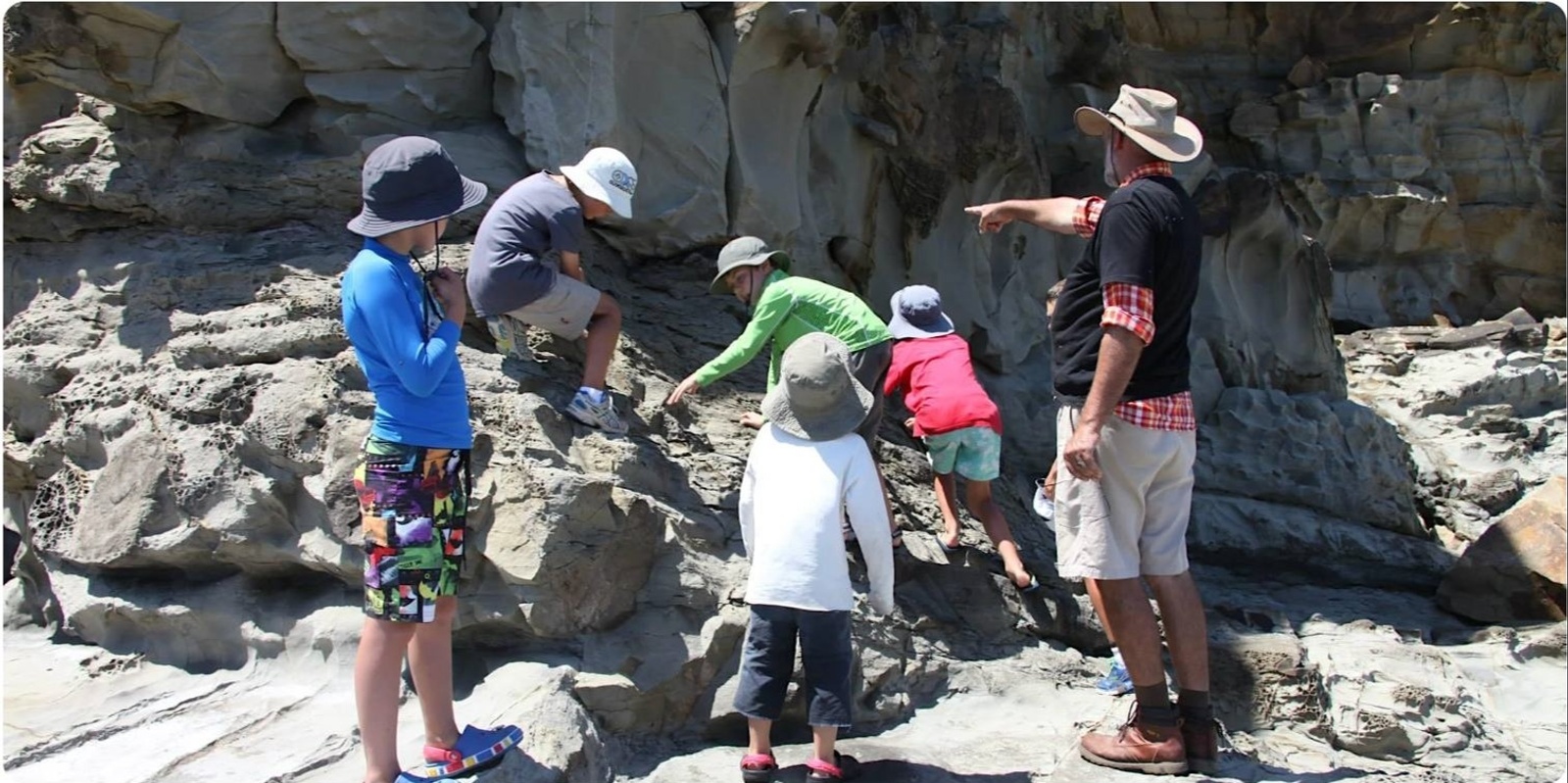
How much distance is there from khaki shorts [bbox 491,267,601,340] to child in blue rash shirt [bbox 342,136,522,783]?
Answer: 1107 mm

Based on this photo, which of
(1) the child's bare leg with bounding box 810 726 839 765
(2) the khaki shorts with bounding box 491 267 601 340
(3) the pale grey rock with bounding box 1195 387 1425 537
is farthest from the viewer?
(3) the pale grey rock with bounding box 1195 387 1425 537

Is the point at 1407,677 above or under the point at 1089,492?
under

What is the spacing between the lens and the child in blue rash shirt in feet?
9.68

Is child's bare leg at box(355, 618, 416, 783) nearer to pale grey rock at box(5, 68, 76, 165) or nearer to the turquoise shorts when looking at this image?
the turquoise shorts

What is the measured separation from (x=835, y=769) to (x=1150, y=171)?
5.69 feet

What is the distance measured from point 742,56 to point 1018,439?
253cm

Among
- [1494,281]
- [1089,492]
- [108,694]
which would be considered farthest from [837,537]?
[1494,281]

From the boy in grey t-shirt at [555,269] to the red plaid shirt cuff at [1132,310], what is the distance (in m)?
1.62

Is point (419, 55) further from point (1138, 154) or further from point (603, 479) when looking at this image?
point (1138, 154)

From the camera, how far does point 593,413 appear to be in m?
4.19

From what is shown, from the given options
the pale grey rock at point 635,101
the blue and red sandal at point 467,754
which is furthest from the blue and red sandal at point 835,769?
the pale grey rock at point 635,101

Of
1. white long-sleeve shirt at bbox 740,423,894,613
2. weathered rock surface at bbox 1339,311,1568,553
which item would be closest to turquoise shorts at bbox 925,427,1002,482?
white long-sleeve shirt at bbox 740,423,894,613

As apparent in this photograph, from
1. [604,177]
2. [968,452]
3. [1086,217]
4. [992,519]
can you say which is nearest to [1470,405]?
[992,519]

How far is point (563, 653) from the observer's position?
12.3 ft
